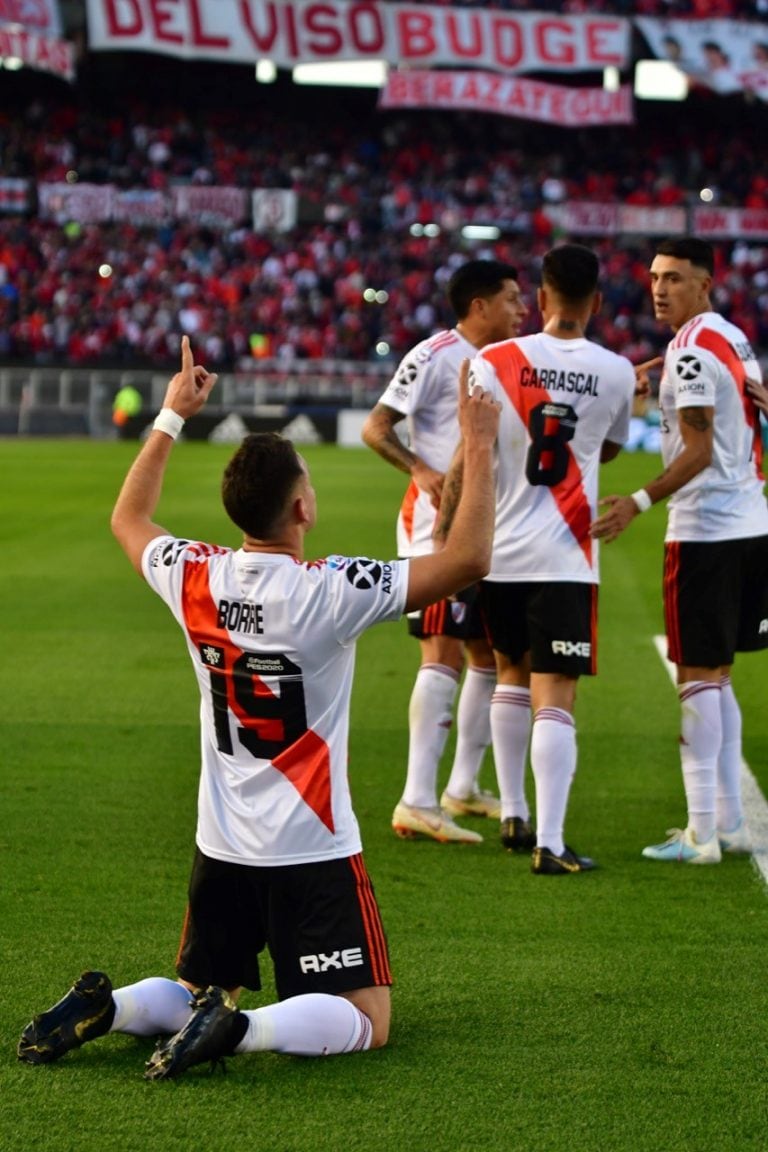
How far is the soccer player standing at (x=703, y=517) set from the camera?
6.09m

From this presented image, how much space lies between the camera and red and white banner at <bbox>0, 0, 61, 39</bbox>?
148 feet

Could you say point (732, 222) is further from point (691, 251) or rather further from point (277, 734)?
point (277, 734)

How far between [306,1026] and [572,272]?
296 centimetres

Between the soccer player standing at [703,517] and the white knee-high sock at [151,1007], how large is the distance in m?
2.47

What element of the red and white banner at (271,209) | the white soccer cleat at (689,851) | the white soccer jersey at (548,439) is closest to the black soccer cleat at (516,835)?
the white soccer cleat at (689,851)

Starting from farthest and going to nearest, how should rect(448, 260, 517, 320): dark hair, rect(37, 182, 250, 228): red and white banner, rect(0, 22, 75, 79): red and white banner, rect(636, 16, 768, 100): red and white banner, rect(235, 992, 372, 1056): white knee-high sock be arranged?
1. rect(636, 16, 768, 100): red and white banner
2. rect(37, 182, 250, 228): red and white banner
3. rect(0, 22, 75, 79): red and white banner
4. rect(448, 260, 517, 320): dark hair
5. rect(235, 992, 372, 1056): white knee-high sock

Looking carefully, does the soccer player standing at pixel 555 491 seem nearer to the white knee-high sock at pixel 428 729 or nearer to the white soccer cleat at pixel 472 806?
the white knee-high sock at pixel 428 729

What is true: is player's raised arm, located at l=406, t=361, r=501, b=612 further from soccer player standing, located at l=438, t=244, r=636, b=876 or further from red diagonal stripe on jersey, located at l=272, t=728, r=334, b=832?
Result: soccer player standing, located at l=438, t=244, r=636, b=876

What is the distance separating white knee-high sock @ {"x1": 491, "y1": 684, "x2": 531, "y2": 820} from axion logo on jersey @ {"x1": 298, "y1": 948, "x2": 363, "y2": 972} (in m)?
2.32

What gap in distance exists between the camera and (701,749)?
6184mm

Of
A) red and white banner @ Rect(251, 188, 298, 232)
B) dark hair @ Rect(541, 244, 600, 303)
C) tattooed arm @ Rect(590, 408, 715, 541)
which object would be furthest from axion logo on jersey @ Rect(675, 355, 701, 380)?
red and white banner @ Rect(251, 188, 298, 232)

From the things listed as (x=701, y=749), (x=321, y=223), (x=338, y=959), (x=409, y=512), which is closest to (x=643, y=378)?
(x=409, y=512)

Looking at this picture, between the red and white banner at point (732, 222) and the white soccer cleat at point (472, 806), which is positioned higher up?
the red and white banner at point (732, 222)

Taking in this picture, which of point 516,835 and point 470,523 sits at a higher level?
point 470,523
